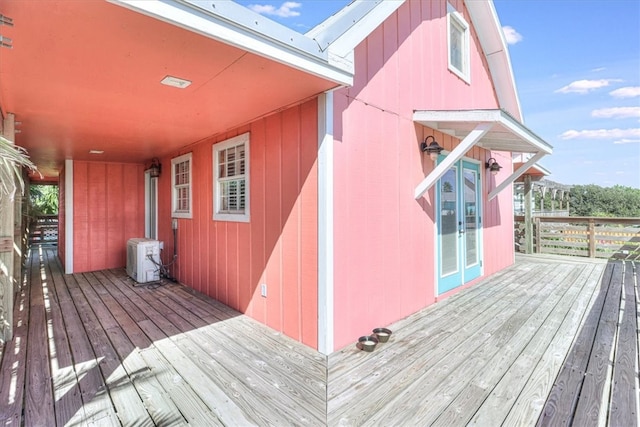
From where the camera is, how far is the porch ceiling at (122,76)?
5.30 ft

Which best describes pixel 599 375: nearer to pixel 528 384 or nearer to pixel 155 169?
pixel 528 384

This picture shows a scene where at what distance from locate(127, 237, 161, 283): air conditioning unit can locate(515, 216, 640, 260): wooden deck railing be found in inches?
354

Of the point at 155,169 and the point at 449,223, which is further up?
the point at 155,169

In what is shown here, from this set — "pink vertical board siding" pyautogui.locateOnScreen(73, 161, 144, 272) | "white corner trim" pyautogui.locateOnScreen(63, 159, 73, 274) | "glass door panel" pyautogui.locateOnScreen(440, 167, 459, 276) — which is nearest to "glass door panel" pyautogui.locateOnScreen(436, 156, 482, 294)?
"glass door panel" pyautogui.locateOnScreen(440, 167, 459, 276)

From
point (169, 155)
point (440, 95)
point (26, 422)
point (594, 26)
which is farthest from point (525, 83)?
point (26, 422)

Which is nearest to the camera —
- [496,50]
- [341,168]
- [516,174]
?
[341,168]

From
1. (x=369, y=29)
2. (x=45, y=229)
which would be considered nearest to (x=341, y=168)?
(x=369, y=29)

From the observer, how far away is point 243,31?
178 cm

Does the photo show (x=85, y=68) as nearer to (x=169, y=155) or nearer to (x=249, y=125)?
(x=249, y=125)

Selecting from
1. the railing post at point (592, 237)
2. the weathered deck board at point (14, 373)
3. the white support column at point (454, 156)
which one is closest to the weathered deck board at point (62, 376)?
the weathered deck board at point (14, 373)

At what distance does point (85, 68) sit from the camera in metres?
2.12

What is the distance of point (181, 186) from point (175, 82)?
10.8ft

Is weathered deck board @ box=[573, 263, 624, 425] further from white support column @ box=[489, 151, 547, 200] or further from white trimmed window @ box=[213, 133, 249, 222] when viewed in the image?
white trimmed window @ box=[213, 133, 249, 222]

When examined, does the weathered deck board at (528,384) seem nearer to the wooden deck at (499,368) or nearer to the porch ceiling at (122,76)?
the wooden deck at (499,368)
